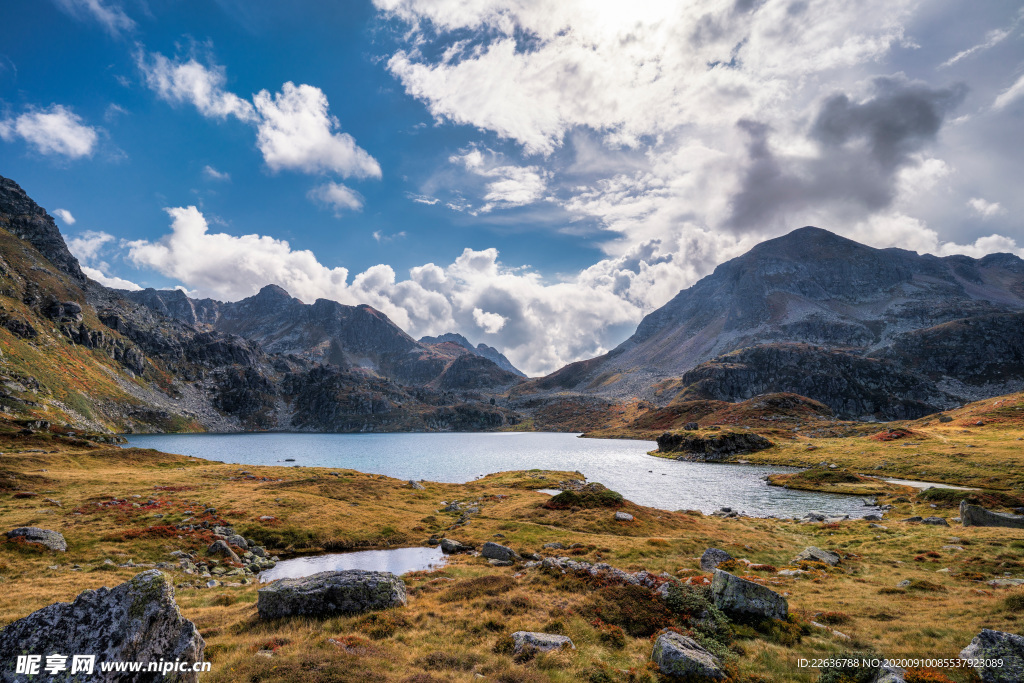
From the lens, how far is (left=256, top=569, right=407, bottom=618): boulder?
1970cm

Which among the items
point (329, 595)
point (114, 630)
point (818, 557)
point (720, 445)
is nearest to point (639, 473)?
point (720, 445)

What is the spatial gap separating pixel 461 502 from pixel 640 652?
4985 centimetres

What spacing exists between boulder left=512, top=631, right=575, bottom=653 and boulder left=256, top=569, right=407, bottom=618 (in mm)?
8089

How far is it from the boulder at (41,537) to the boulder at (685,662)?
144ft

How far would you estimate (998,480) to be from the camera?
65250 mm

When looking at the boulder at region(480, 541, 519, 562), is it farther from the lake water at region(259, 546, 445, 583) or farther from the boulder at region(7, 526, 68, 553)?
the boulder at region(7, 526, 68, 553)

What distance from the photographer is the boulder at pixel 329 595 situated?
64.6 ft

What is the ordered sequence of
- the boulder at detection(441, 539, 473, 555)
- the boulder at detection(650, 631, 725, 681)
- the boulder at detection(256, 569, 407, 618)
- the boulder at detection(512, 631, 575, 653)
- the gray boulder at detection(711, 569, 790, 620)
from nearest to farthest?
the boulder at detection(650, 631, 725, 681)
the boulder at detection(512, 631, 575, 653)
the gray boulder at detection(711, 569, 790, 620)
the boulder at detection(256, 569, 407, 618)
the boulder at detection(441, 539, 473, 555)

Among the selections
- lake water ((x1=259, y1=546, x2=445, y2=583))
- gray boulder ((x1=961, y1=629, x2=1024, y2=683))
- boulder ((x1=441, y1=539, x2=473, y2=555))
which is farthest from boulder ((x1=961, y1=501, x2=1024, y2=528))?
lake water ((x1=259, y1=546, x2=445, y2=583))

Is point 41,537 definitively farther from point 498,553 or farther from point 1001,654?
point 1001,654

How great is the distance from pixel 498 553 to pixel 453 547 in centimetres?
616

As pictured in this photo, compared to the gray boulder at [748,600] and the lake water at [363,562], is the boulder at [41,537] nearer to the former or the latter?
the lake water at [363,562]

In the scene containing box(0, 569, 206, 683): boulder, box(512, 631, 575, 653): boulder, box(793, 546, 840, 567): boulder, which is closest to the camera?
box(0, 569, 206, 683): boulder

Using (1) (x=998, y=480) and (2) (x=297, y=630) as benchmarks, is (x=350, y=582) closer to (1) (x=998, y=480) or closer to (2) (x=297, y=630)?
(2) (x=297, y=630)
